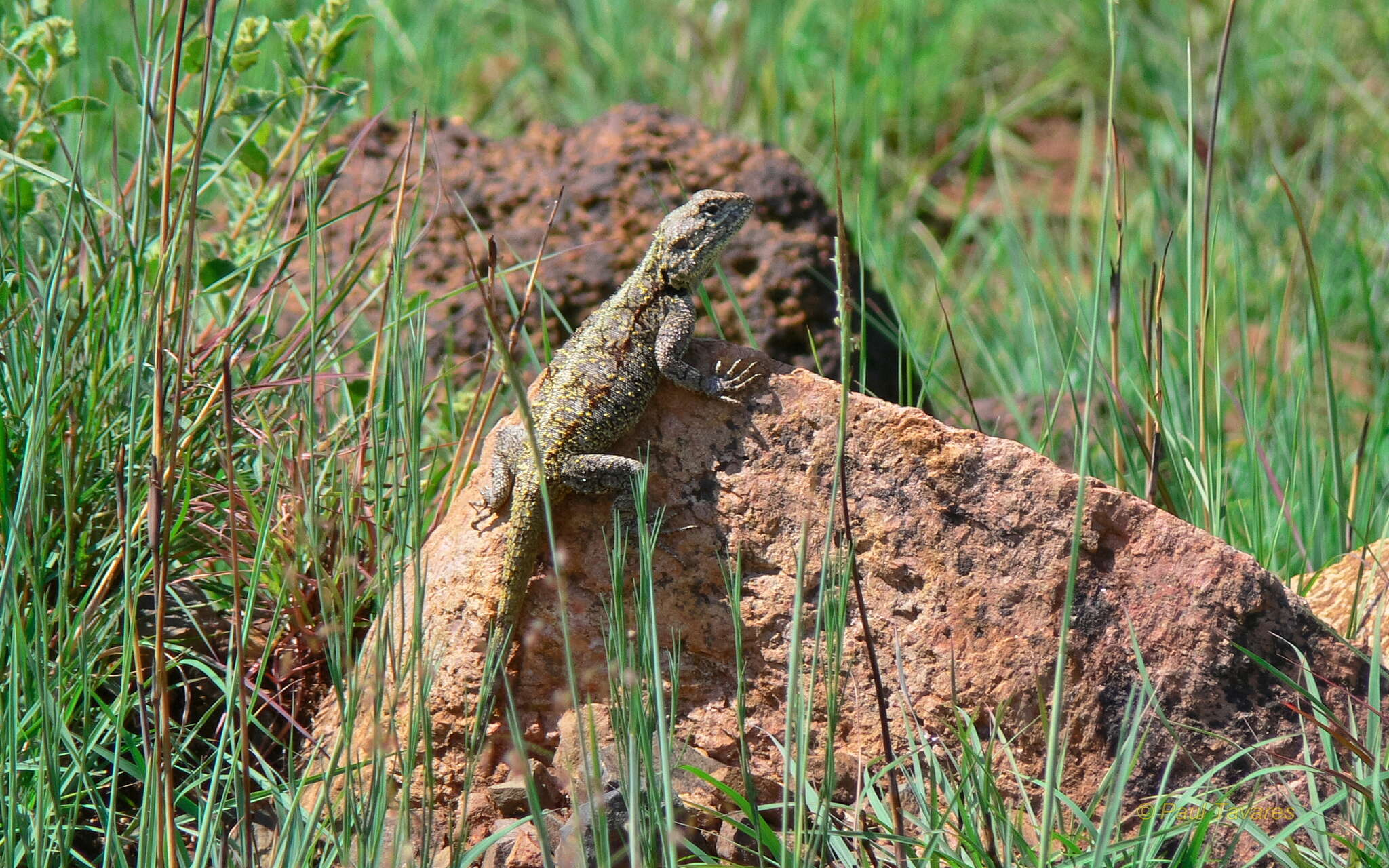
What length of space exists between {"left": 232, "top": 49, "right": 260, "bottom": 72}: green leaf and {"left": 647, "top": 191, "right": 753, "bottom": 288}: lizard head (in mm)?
1204

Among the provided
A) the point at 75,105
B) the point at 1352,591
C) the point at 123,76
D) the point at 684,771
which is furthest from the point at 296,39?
the point at 1352,591

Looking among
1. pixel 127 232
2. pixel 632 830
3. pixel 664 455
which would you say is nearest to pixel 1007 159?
pixel 664 455

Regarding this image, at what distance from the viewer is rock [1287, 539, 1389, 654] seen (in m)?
3.00

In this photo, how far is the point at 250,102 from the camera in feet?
11.4

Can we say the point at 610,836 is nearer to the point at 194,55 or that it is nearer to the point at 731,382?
the point at 731,382

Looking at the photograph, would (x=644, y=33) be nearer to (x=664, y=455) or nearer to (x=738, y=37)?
(x=738, y=37)

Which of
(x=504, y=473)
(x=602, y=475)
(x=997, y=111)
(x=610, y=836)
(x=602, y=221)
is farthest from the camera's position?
(x=997, y=111)

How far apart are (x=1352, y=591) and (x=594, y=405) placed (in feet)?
6.42

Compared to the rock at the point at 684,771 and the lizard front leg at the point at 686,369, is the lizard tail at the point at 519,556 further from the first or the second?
the lizard front leg at the point at 686,369

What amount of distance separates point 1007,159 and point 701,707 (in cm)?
510

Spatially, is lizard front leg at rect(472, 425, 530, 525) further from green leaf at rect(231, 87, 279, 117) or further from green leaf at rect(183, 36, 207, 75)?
green leaf at rect(183, 36, 207, 75)

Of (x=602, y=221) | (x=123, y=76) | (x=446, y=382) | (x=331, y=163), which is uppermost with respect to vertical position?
(x=123, y=76)

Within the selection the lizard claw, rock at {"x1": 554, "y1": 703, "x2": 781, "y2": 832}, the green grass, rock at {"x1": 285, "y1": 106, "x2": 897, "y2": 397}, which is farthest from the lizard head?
rock at {"x1": 554, "y1": 703, "x2": 781, "y2": 832}

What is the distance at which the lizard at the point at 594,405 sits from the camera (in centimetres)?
276
